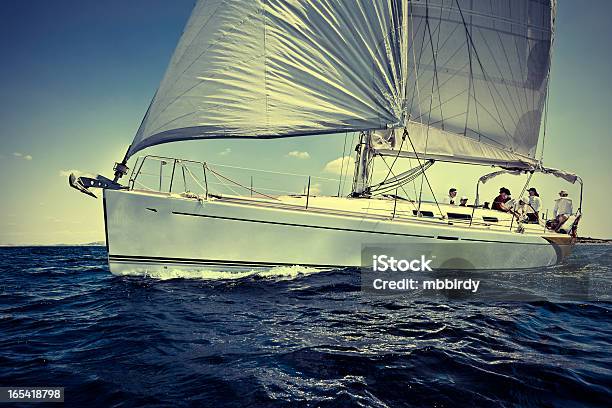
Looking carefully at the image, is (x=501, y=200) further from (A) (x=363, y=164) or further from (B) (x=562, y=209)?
(A) (x=363, y=164)

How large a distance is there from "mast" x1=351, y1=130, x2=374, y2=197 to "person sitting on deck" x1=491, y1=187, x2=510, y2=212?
16.6 feet

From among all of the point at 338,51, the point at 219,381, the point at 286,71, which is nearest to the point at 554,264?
the point at 338,51

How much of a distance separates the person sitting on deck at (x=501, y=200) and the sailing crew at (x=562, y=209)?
4.87 feet

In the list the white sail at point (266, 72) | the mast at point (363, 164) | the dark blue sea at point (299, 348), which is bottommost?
the dark blue sea at point (299, 348)

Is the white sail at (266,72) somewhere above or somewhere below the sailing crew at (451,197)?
above

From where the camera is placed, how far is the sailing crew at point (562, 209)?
11180 mm

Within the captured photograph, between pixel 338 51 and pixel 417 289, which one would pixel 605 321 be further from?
pixel 338 51

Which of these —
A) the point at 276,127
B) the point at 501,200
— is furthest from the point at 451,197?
the point at 276,127

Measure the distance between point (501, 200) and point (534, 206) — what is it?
1082mm

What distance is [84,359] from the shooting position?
11.2 ft

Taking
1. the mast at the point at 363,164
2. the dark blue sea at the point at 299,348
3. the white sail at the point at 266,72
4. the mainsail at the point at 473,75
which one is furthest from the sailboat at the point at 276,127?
the mainsail at the point at 473,75

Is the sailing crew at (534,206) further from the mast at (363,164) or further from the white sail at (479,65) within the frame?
the mast at (363,164)

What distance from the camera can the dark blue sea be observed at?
9.06ft

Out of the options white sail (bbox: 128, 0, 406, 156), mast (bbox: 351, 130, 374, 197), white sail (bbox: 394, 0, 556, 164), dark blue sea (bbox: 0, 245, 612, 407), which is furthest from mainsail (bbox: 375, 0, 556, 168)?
dark blue sea (bbox: 0, 245, 612, 407)
